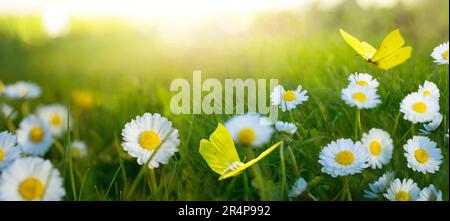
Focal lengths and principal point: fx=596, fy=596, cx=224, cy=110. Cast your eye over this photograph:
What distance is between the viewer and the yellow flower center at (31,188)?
0.74 m

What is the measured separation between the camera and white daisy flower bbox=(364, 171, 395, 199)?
0.88 m

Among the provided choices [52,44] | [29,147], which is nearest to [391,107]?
[29,147]

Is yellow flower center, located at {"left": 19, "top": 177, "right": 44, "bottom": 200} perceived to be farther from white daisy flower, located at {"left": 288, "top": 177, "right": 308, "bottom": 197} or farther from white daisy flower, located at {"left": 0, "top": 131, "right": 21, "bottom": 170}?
white daisy flower, located at {"left": 288, "top": 177, "right": 308, "bottom": 197}

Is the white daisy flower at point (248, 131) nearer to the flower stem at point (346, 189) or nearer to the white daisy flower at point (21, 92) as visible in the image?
the flower stem at point (346, 189)

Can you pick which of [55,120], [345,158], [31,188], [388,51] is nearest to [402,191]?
[345,158]

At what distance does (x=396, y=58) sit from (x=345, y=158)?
176mm

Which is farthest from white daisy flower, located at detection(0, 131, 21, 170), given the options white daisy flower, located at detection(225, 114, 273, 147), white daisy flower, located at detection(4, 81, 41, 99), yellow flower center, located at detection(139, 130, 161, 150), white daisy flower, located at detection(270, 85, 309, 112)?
white daisy flower, located at detection(4, 81, 41, 99)

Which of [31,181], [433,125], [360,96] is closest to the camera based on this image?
[31,181]

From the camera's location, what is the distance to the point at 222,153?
0.86m

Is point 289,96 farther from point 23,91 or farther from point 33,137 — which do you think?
point 23,91

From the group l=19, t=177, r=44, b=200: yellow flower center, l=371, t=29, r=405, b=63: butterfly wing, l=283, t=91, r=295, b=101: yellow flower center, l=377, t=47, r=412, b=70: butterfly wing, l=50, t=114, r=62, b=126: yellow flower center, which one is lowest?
l=19, t=177, r=44, b=200: yellow flower center

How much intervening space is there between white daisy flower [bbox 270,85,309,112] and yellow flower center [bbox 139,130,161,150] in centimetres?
22

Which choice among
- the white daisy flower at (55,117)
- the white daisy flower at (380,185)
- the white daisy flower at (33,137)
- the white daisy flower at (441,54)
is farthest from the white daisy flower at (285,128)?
the white daisy flower at (55,117)

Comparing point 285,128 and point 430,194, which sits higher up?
point 285,128
